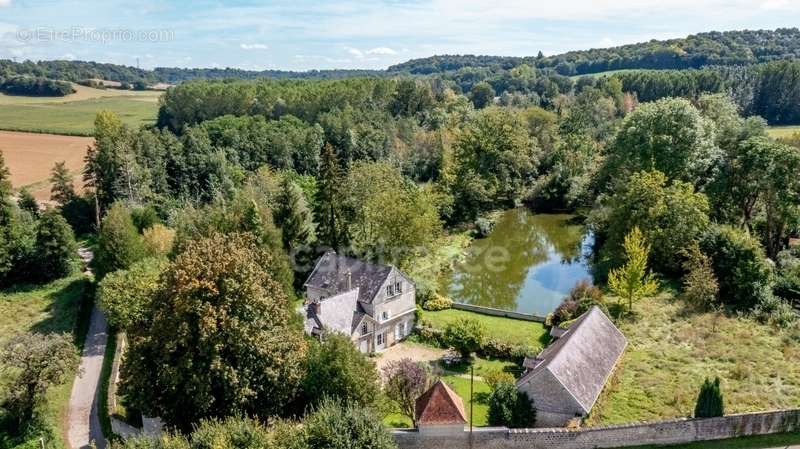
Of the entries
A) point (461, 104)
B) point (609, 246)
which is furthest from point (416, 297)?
point (461, 104)

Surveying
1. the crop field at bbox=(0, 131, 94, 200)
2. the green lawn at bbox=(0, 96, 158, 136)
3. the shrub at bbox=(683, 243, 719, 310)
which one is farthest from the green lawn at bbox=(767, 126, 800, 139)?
the green lawn at bbox=(0, 96, 158, 136)

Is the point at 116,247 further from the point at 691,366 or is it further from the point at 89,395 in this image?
the point at 691,366

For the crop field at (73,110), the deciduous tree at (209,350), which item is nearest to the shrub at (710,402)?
the deciduous tree at (209,350)

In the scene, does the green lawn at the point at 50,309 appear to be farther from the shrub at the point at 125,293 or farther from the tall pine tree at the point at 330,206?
the tall pine tree at the point at 330,206

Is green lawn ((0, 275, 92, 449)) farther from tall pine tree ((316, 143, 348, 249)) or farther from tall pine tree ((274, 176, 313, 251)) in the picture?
tall pine tree ((316, 143, 348, 249))

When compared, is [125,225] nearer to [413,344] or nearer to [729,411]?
[413,344]

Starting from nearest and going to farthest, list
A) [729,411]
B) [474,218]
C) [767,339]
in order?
[729,411], [767,339], [474,218]
